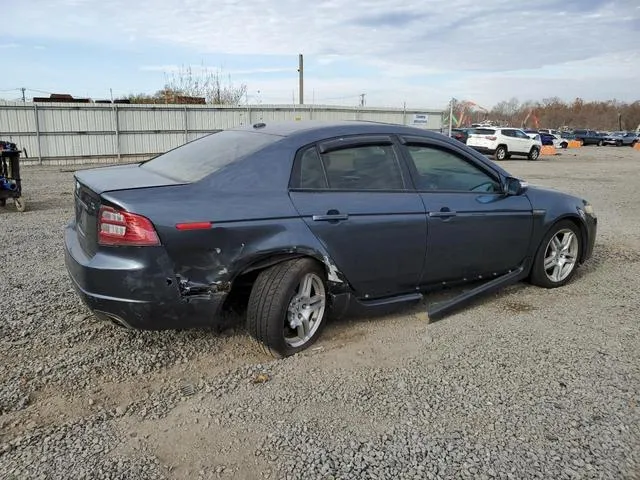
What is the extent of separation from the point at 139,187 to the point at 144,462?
161 centimetres

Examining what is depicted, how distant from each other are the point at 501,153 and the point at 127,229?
1064 inches

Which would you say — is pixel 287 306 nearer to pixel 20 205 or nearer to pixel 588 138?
pixel 20 205

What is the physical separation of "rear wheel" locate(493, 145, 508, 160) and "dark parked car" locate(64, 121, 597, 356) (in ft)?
79.2

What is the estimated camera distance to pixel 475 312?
14.9ft

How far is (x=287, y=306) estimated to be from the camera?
3.49m

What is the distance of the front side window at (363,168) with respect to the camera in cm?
383

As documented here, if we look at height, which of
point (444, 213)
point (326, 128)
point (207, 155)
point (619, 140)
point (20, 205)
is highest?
point (326, 128)

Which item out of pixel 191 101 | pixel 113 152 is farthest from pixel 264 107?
pixel 113 152

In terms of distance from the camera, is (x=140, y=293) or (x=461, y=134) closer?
(x=140, y=293)

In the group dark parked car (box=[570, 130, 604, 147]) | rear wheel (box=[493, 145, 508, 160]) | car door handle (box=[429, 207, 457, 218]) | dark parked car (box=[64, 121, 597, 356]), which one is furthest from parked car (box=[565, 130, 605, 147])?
car door handle (box=[429, 207, 457, 218])

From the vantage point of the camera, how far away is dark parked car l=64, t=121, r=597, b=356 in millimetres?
3191

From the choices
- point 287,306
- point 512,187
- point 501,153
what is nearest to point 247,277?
point 287,306

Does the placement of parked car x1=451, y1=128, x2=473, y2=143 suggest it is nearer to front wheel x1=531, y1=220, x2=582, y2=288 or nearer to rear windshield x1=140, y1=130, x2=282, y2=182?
front wheel x1=531, y1=220, x2=582, y2=288

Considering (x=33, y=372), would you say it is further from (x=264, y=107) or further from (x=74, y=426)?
(x=264, y=107)
